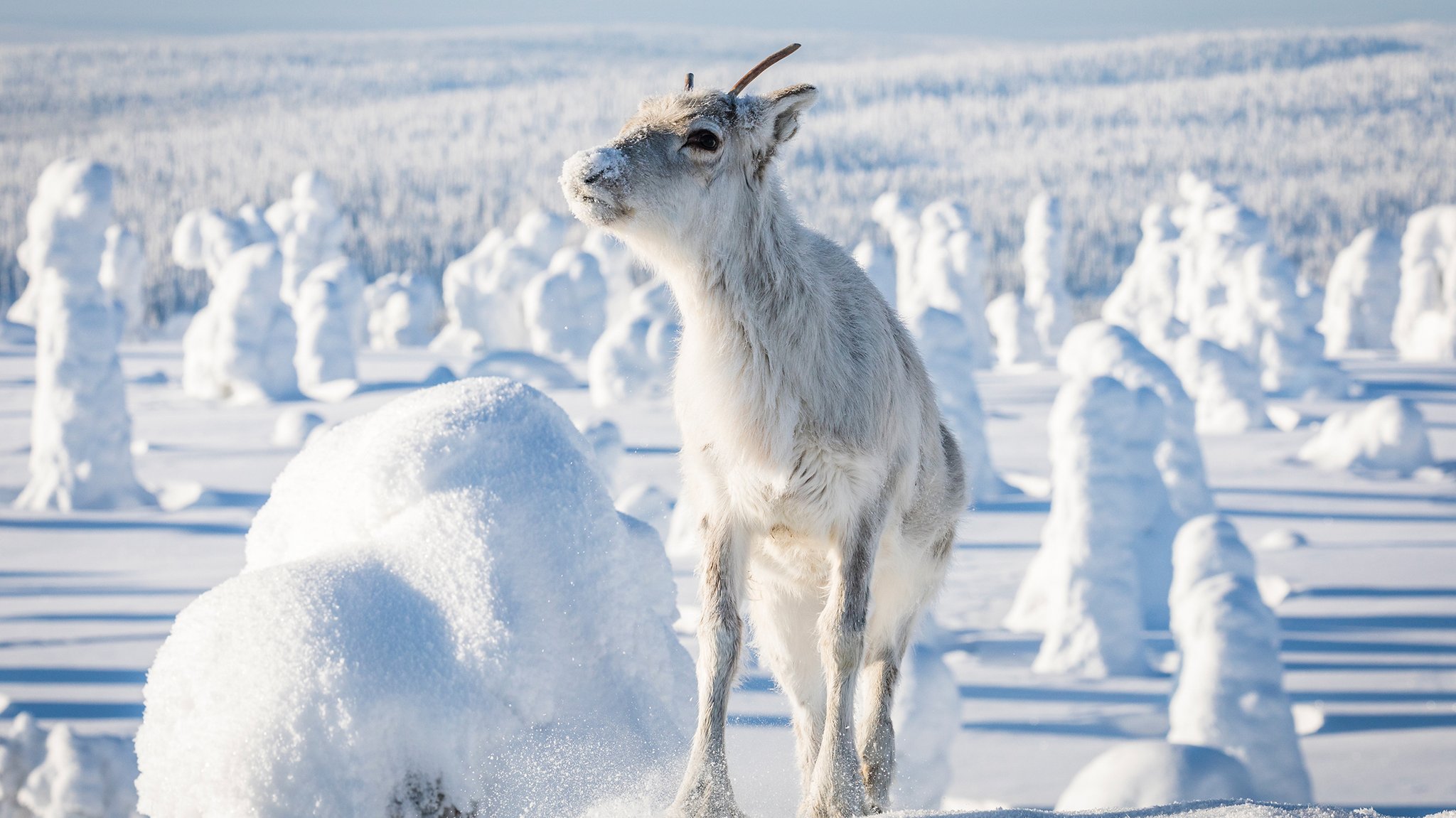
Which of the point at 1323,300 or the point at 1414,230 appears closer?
the point at 1414,230

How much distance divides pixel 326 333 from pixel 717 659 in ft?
114

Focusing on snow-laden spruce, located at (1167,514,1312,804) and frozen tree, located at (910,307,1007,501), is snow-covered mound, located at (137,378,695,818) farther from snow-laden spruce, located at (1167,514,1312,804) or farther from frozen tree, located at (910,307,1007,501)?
frozen tree, located at (910,307,1007,501)

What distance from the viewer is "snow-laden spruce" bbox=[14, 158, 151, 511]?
20.5 metres

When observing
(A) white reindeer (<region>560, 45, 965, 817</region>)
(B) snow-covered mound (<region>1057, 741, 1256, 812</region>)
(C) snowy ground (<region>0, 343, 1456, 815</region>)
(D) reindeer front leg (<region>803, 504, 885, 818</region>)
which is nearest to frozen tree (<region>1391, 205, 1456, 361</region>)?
(C) snowy ground (<region>0, 343, 1456, 815</region>)

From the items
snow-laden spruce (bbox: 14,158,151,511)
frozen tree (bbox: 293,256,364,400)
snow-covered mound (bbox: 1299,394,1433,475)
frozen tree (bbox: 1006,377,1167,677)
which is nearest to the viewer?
frozen tree (bbox: 1006,377,1167,677)

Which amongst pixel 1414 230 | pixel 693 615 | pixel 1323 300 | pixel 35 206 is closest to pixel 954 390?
pixel 693 615

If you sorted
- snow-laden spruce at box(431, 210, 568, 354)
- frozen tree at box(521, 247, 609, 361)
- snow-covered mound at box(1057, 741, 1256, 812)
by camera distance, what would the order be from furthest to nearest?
snow-laden spruce at box(431, 210, 568, 354) → frozen tree at box(521, 247, 609, 361) → snow-covered mound at box(1057, 741, 1256, 812)

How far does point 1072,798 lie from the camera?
30.6 ft

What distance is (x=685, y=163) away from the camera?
11.4 ft

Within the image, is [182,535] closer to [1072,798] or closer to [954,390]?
[954,390]

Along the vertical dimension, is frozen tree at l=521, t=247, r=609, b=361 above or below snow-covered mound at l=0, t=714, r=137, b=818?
below

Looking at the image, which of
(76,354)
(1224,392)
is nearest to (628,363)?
(76,354)

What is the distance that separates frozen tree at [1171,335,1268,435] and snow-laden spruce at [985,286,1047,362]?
1312cm

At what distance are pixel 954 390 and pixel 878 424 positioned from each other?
17.8 meters
